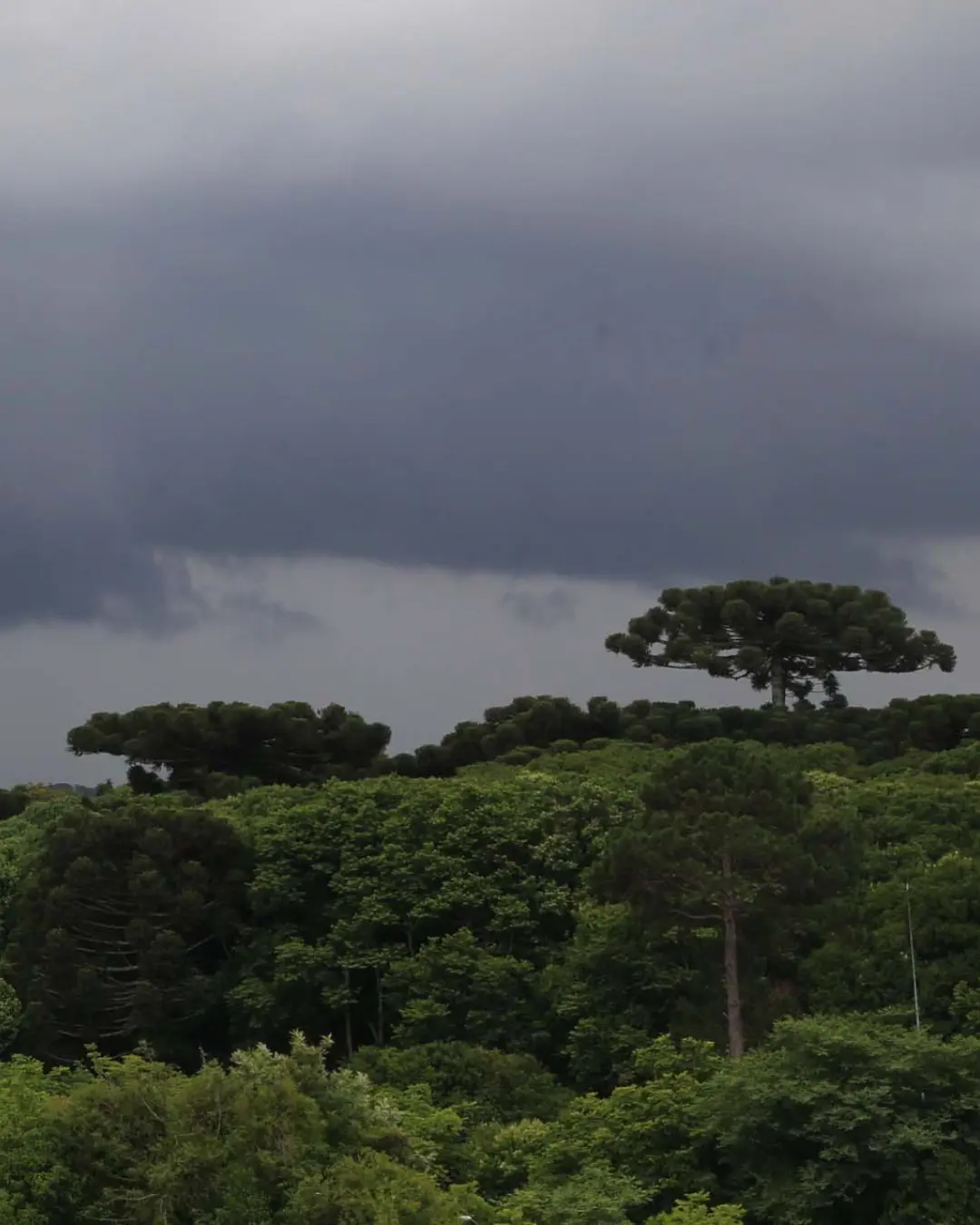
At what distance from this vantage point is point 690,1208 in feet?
110

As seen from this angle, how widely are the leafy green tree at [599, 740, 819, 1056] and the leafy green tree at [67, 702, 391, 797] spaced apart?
35.0 m

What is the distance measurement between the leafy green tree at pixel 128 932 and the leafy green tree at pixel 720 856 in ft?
48.3

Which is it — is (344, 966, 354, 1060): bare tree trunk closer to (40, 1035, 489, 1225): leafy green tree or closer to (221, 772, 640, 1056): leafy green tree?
(221, 772, 640, 1056): leafy green tree

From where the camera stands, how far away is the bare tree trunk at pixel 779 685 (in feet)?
309

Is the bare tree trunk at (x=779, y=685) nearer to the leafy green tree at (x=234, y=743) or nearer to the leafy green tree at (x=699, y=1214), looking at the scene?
the leafy green tree at (x=234, y=743)

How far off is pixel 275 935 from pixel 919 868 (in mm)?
18015

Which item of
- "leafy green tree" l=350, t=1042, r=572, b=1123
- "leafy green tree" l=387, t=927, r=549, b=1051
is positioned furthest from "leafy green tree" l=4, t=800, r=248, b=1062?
"leafy green tree" l=350, t=1042, r=572, b=1123

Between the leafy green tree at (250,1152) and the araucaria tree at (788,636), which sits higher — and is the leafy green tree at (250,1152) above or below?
below

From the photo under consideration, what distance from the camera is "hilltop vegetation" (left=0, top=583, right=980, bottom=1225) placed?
32.8 metres

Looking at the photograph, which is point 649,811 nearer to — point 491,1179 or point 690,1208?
point 491,1179

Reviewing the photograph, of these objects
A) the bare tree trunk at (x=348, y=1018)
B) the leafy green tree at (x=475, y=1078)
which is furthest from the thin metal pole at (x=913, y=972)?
the bare tree trunk at (x=348, y=1018)

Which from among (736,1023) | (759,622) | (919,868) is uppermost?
(759,622)

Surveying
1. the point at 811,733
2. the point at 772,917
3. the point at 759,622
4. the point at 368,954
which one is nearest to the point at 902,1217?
the point at 772,917

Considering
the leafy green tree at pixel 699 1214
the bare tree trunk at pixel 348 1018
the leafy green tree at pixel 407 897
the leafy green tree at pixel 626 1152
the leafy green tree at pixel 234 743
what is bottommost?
the leafy green tree at pixel 699 1214
